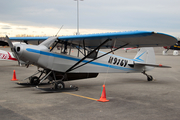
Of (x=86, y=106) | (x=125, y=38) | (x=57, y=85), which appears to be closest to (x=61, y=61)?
(x=57, y=85)

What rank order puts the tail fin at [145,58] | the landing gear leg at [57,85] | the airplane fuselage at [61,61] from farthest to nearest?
the tail fin at [145,58] → the landing gear leg at [57,85] → the airplane fuselage at [61,61]

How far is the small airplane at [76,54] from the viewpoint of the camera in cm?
733

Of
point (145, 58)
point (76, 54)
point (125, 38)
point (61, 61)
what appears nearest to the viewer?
point (125, 38)

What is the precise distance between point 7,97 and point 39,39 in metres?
4.19

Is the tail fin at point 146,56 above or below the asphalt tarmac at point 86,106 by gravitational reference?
above

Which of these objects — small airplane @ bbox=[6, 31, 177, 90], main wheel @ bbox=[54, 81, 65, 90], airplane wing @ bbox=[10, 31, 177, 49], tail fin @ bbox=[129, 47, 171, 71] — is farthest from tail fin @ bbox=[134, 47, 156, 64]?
main wheel @ bbox=[54, 81, 65, 90]

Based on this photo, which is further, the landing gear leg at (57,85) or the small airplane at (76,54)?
the landing gear leg at (57,85)

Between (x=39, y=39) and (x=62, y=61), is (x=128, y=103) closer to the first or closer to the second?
(x=62, y=61)

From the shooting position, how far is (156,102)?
632 centimetres

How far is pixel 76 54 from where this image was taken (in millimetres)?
8992

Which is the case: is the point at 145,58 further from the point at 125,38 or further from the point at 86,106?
the point at 86,106

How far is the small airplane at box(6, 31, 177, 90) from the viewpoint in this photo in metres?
7.33

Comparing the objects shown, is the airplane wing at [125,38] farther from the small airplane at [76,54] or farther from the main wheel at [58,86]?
the main wheel at [58,86]

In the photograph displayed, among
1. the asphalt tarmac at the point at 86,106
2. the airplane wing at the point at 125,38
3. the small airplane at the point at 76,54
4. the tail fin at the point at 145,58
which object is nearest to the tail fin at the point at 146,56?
the tail fin at the point at 145,58
